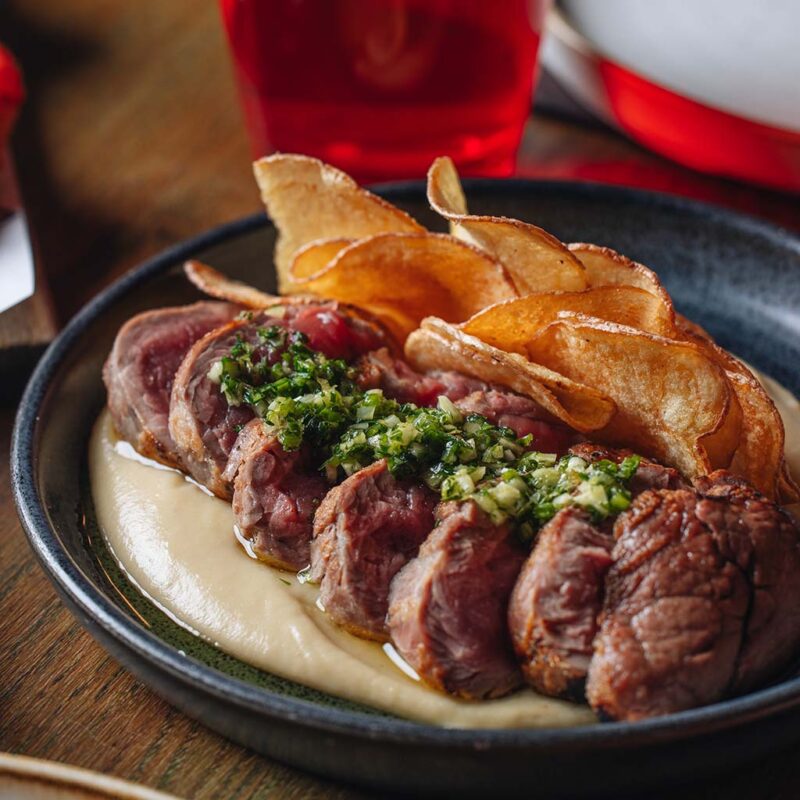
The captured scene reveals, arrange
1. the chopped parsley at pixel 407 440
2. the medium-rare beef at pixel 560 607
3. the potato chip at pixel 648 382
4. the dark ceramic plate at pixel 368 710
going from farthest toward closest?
the potato chip at pixel 648 382 → the chopped parsley at pixel 407 440 → the medium-rare beef at pixel 560 607 → the dark ceramic plate at pixel 368 710

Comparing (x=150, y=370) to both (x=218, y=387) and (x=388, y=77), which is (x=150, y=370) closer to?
(x=218, y=387)

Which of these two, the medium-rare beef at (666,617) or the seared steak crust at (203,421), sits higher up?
the medium-rare beef at (666,617)

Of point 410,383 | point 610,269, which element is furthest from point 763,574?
point 410,383

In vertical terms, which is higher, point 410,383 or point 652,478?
point 652,478

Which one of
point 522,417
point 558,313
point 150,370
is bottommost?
point 150,370

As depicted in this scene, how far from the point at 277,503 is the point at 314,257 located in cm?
96

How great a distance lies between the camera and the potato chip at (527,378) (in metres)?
2.83

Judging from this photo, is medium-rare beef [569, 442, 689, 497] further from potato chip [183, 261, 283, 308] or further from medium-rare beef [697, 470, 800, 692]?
potato chip [183, 261, 283, 308]

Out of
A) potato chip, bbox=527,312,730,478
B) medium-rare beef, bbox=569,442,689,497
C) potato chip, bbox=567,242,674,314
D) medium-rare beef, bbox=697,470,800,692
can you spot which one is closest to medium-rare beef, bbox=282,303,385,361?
potato chip, bbox=527,312,730,478

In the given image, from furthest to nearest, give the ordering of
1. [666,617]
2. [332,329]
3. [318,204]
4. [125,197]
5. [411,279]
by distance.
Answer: [125,197], [318,204], [411,279], [332,329], [666,617]

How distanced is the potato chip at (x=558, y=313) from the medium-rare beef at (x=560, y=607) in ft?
2.42

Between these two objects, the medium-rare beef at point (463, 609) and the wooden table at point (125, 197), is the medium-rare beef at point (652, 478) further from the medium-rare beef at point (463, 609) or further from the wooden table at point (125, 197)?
the wooden table at point (125, 197)

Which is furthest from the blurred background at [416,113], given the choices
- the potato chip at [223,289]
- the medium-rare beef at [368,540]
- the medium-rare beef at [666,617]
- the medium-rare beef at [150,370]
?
the medium-rare beef at [666,617]

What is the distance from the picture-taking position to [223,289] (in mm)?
3436
